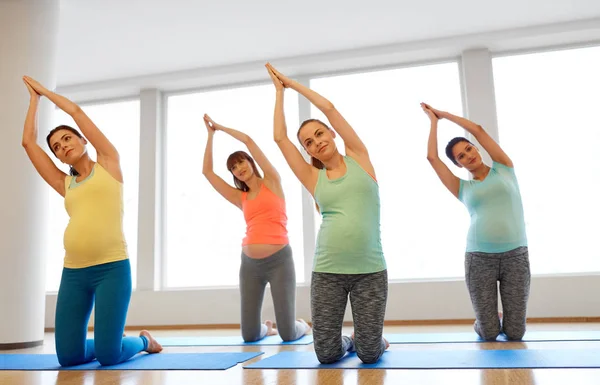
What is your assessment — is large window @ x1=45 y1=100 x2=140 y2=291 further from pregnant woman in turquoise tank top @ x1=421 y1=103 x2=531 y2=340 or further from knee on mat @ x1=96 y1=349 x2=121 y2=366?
pregnant woman in turquoise tank top @ x1=421 y1=103 x2=531 y2=340

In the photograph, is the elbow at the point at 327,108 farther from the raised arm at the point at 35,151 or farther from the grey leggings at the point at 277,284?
the raised arm at the point at 35,151

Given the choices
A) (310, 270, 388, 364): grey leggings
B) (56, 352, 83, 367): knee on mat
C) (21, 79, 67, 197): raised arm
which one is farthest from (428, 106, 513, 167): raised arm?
(56, 352, 83, 367): knee on mat

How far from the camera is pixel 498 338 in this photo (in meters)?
3.23

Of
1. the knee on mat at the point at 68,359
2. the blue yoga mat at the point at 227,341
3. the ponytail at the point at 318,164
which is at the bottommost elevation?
the blue yoga mat at the point at 227,341

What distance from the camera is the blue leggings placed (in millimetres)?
2557

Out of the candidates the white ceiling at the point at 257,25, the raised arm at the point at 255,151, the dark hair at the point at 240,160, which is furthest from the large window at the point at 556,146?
the dark hair at the point at 240,160

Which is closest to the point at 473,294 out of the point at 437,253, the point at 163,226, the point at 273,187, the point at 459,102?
the point at 273,187

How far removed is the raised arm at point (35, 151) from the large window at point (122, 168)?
321cm

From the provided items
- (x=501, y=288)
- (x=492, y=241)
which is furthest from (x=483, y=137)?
(x=501, y=288)

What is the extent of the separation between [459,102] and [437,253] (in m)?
1.57

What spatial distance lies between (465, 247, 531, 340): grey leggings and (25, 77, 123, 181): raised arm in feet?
6.92

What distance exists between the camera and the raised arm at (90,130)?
2.68m

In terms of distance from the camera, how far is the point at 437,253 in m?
5.16

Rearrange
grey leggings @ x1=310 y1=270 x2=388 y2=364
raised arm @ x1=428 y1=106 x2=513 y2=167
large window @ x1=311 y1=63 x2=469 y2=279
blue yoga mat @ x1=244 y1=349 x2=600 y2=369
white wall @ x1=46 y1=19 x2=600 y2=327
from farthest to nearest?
large window @ x1=311 y1=63 x2=469 y2=279
white wall @ x1=46 y1=19 x2=600 y2=327
raised arm @ x1=428 y1=106 x2=513 y2=167
grey leggings @ x1=310 y1=270 x2=388 y2=364
blue yoga mat @ x1=244 y1=349 x2=600 y2=369
